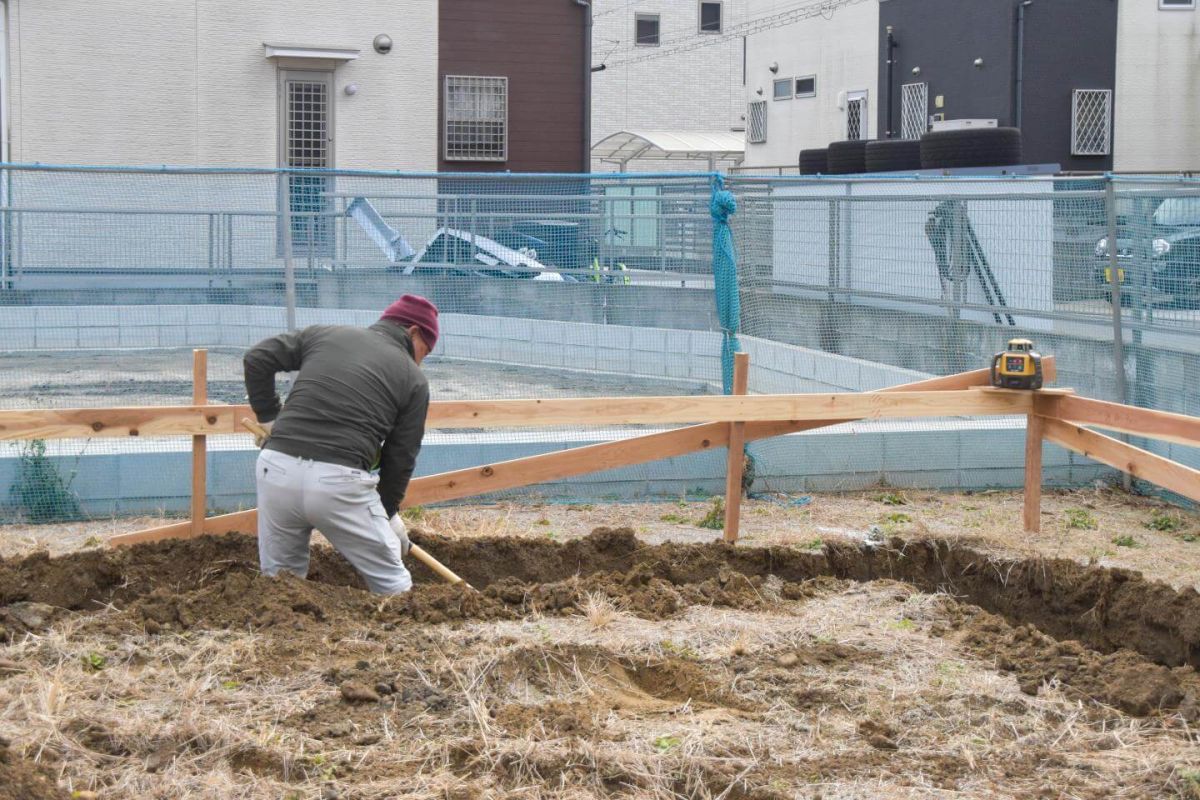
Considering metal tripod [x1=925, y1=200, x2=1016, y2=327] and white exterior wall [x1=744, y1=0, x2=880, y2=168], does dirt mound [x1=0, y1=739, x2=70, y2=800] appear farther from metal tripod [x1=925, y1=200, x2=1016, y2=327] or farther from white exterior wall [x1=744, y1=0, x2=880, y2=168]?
white exterior wall [x1=744, y1=0, x2=880, y2=168]

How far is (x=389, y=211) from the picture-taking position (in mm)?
12016

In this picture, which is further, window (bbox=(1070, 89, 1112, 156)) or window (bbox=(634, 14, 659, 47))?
window (bbox=(634, 14, 659, 47))

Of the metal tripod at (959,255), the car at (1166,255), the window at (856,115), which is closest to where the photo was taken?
the car at (1166,255)

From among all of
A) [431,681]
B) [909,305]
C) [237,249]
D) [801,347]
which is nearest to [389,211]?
[237,249]

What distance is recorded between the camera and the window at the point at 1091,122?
24703mm

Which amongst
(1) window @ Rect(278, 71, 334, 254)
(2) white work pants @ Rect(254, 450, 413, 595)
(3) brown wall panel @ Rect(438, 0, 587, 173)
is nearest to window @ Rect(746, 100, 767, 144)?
(3) brown wall panel @ Rect(438, 0, 587, 173)

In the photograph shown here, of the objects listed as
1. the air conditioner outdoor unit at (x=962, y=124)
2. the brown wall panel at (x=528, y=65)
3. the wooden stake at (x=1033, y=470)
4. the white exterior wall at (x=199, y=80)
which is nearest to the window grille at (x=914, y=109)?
the air conditioner outdoor unit at (x=962, y=124)

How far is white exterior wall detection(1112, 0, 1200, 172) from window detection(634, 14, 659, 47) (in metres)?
19.2

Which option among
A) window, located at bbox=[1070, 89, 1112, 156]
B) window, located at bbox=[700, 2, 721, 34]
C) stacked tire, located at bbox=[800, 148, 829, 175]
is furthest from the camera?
window, located at bbox=[700, 2, 721, 34]

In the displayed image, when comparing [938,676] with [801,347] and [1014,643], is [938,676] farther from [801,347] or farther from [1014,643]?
[801,347]

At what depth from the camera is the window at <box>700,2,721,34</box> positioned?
1650 inches

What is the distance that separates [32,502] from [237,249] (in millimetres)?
3698

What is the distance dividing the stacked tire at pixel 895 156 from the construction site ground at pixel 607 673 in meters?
12.7

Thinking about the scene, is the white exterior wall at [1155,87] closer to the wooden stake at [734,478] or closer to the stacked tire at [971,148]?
the stacked tire at [971,148]
